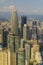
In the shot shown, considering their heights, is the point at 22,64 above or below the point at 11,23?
below

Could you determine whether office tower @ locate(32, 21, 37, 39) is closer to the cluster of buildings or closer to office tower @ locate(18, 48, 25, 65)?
the cluster of buildings

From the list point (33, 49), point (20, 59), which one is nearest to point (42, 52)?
point (33, 49)

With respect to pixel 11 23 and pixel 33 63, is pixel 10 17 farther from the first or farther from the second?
pixel 33 63

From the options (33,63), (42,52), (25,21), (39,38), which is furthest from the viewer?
(25,21)

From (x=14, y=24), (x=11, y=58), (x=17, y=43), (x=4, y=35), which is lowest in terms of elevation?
(x=11, y=58)

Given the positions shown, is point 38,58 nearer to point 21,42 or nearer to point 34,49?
point 34,49

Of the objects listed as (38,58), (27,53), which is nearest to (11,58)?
(27,53)

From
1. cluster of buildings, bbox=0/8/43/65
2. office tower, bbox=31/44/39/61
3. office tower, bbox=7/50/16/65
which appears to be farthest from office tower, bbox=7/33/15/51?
office tower, bbox=31/44/39/61

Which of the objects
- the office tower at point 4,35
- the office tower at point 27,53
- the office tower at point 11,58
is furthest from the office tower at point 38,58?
the office tower at point 4,35
